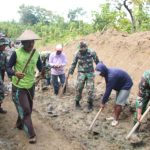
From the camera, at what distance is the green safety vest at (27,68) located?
7134 millimetres

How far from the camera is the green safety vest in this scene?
23.4 ft

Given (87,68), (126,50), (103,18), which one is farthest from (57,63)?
(103,18)

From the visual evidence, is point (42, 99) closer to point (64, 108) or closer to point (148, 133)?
point (64, 108)

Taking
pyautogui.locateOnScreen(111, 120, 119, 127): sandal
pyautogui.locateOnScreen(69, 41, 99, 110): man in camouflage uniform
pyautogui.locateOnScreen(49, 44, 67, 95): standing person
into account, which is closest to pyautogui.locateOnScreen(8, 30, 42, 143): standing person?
pyautogui.locateOnScreen(111, 120, 119, 127): sandal

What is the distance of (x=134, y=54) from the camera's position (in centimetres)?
1376

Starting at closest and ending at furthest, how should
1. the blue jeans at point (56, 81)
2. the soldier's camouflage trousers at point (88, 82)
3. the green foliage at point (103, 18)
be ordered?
the soldier's camouflage trousers at point (88, 82) < the blue jeans at point (56, 81) < the green foliage at point (103, 18)

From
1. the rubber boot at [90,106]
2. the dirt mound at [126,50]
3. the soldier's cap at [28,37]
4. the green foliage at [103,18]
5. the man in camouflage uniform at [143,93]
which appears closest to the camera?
the soldier's cap at [28,37]

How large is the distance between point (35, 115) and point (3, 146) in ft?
8.84

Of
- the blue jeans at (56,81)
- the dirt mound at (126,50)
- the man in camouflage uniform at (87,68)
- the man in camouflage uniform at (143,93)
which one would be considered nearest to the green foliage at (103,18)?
the dirt mound at (126,50)

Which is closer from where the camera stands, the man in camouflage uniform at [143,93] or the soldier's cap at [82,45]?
the man in camouflage uniform at [143,93]

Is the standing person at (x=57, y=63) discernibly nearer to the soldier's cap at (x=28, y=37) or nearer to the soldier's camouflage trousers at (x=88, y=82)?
the soldier's camouflage trousers at (x=88, y=82)

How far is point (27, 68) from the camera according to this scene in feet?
23.6

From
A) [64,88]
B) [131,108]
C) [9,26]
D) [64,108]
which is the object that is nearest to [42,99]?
[64,88]

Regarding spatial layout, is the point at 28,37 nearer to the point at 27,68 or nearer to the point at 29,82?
the point at 27,68
